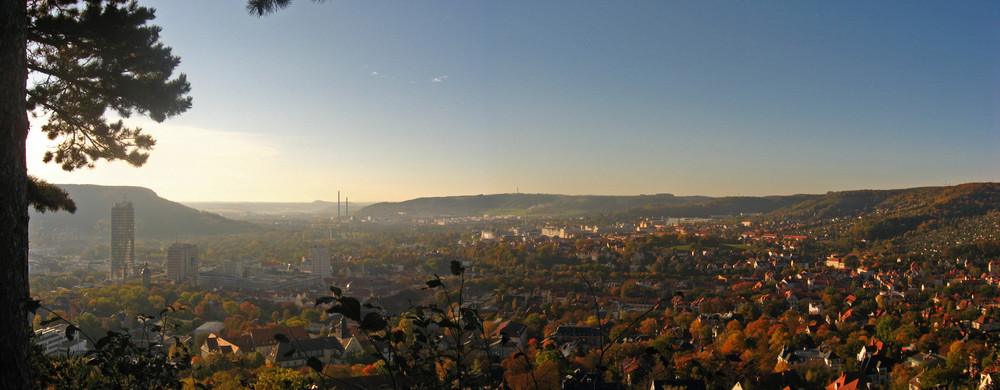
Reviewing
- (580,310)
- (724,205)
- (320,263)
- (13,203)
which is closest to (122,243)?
(320,263)

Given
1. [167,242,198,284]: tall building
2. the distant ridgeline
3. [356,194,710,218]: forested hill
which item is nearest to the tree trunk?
[167,242,198,284]: tall building

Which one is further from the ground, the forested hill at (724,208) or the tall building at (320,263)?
the forested hill at (724,208)

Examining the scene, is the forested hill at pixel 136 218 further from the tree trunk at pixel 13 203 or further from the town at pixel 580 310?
the tree trunk at pixel 13 203

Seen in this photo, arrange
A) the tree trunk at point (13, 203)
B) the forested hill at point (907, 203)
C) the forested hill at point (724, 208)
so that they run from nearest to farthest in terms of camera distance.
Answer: the tree trunk at point (13, 203), the forested hill at point (907, 203), the forested hill at point (724, 208)

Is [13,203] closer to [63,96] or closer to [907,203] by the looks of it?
[63,96]

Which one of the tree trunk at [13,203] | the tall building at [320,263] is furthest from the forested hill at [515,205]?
the tree trunk at [13,203]

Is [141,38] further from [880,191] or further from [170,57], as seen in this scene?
[880,191]

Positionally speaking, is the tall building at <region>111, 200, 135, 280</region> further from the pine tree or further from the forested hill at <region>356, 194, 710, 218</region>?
the forested hill at <region>356, 194, 710, 218</region>
